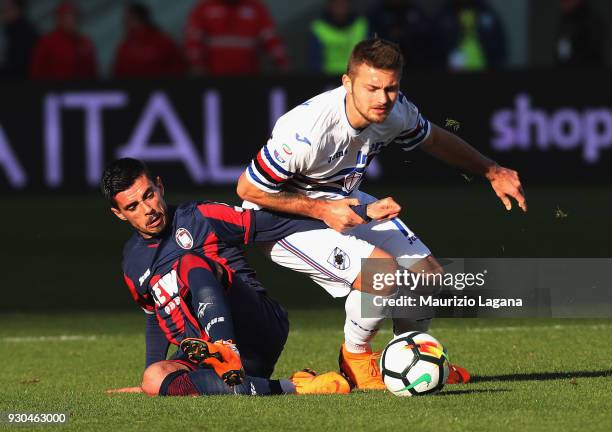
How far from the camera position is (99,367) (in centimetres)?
878

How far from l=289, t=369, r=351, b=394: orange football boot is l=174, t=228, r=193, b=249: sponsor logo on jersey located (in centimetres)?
88

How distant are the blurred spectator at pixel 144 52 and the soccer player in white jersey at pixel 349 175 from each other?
30.1ft

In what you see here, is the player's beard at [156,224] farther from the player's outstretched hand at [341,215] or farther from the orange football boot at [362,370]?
the orange football boot at [362,370]

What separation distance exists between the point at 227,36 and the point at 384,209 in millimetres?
10259

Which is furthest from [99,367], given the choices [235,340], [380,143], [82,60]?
[82,60]

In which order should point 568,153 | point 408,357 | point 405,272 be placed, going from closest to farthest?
point 408,357
point 405,272
point 568,153

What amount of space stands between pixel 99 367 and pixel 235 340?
5.67 feet

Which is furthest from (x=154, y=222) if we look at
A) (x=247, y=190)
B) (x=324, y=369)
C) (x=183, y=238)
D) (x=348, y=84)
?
(x=324, y=369)

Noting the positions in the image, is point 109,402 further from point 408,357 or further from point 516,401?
point 516,401

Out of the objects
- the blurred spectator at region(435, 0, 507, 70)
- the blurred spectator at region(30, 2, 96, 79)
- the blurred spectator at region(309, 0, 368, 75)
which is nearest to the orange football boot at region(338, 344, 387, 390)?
the blurred spectator at region(309, 0, 368, 75)

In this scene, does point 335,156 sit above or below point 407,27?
above

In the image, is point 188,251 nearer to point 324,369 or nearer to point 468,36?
point 324,369

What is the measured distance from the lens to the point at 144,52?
1686cm

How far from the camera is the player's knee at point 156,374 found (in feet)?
23.6
